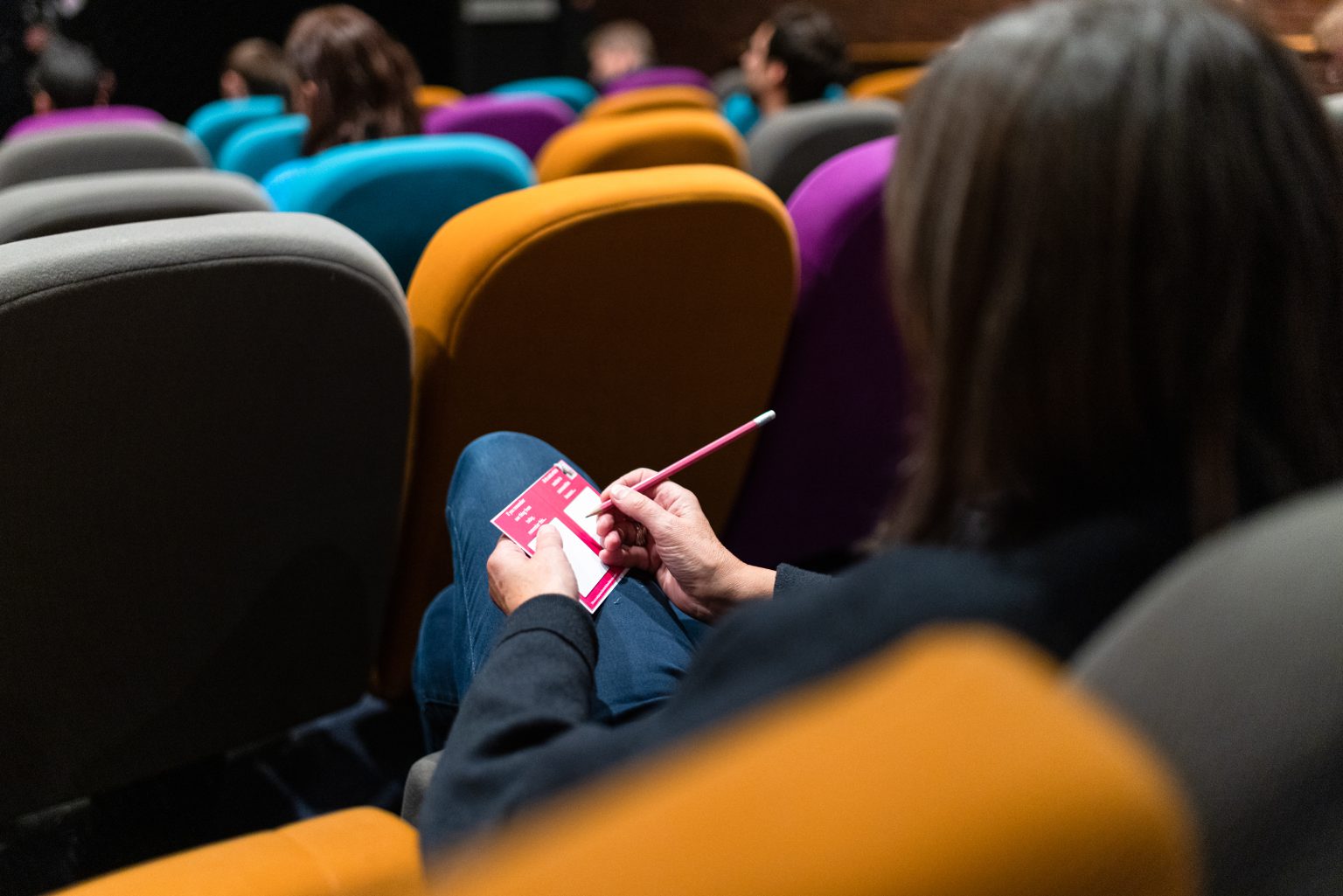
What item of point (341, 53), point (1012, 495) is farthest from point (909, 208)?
point (341, 53)

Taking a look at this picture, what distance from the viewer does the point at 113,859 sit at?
4.71 ft

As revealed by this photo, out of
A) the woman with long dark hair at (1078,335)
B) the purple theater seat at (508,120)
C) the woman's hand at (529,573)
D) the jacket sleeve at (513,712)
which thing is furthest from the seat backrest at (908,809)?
the purple theater seat at (508,120)

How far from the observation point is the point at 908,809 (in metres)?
0.33

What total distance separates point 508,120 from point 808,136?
1604 millimetres

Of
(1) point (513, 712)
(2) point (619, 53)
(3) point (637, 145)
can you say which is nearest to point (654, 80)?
(2) point (619, 53)

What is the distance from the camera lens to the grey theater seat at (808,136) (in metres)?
2.59

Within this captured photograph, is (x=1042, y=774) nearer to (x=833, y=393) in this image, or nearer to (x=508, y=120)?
(x=833, y=393)

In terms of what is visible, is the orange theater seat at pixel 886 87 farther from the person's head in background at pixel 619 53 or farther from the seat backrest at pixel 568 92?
the person's head in background at pixel 619 53

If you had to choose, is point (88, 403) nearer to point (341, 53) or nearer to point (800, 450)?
point (800, 450)

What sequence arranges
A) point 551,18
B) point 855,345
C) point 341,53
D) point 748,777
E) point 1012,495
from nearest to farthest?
1. point 748,777
2. point 1012,495
3. point 855,345
4. point 341,53
5. point 551,18

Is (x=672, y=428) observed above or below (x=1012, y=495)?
below

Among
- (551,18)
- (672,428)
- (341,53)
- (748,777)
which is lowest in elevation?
(551,18)

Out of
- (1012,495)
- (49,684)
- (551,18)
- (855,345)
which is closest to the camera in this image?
(1012,495)

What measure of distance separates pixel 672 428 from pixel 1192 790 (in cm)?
110
